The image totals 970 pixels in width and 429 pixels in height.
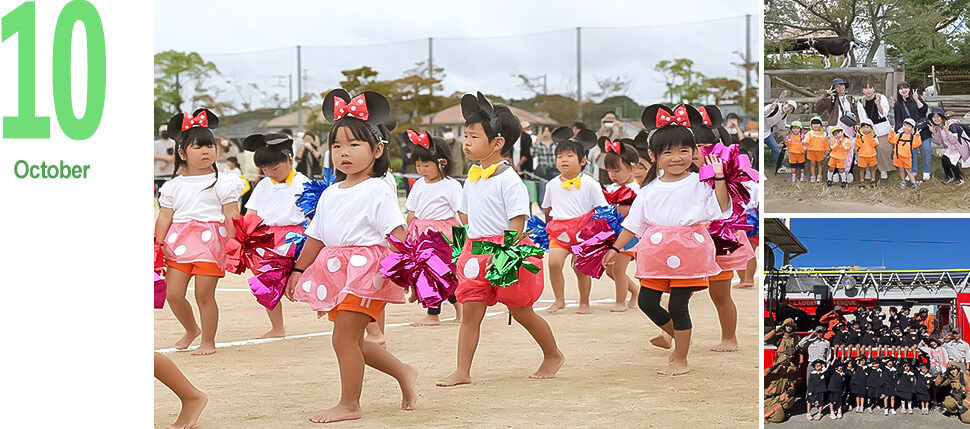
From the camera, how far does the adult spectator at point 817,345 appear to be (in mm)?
3844

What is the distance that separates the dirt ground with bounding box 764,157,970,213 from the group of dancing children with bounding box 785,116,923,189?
0.03m

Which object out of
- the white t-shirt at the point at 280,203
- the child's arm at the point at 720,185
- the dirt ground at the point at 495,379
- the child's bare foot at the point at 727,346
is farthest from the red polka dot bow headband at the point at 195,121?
the child's bare foot at the point at 727,346

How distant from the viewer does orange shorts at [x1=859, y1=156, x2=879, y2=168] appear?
3852 millimetres

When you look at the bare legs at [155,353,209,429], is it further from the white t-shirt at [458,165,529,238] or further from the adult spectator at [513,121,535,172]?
the adult spectator at [513,121,535,172]

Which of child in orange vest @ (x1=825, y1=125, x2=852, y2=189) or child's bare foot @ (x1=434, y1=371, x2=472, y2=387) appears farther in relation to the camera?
child's bare foot @ (x1=434, y1=371, x2=472, y2=387)

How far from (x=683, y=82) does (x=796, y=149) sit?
21.1 m

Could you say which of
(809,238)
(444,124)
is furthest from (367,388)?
(444,124)

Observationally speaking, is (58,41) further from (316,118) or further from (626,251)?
(316,118)

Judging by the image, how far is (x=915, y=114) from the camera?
3.88 meters

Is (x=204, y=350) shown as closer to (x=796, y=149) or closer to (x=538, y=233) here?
(x=538, y=233)

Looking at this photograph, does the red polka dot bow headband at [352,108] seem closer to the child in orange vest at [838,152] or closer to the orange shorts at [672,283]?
the orange shorts at [672,283]

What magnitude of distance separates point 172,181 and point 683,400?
3.79 metres

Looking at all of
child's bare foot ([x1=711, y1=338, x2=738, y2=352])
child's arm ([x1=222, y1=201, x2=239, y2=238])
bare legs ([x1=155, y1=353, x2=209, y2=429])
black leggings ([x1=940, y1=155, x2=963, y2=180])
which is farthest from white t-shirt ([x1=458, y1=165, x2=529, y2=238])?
black leggings ([x1=940, y1=155, x2=963, y2=180])

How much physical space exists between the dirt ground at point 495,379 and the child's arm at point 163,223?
0.80 metres
